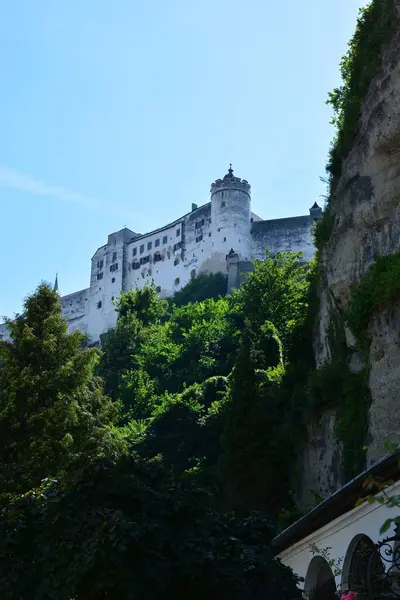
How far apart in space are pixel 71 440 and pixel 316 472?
7.29 m

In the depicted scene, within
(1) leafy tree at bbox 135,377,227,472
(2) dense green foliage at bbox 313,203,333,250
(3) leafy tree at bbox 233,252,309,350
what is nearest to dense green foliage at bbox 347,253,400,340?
(2) dense green foliage at bbox 313,203,333,250

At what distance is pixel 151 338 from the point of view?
59.7m

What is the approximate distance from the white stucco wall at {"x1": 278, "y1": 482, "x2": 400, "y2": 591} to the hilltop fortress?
61.5 meters

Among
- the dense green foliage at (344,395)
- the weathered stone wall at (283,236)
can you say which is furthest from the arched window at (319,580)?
the weathered stone wall at (283,236)

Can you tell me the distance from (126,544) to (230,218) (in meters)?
70.8

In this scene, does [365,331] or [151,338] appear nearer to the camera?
[365,331]

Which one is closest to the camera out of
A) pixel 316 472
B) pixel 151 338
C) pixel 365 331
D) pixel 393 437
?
pixel 393 437

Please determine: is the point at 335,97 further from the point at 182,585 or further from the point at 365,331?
the point at 182,585

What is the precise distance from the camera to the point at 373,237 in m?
21.0

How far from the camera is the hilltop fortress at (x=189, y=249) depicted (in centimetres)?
7744

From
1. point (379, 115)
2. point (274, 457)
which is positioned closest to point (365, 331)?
point (379, 115)

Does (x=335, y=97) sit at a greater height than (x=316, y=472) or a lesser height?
greater

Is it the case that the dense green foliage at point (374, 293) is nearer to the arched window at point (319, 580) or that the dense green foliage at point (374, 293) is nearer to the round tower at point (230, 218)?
the arched window at point (319, 580)

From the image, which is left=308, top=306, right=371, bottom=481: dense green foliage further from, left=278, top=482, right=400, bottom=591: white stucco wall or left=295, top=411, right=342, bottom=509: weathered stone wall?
left=278, top=482, right=400, bottom=591: white stucco wall
